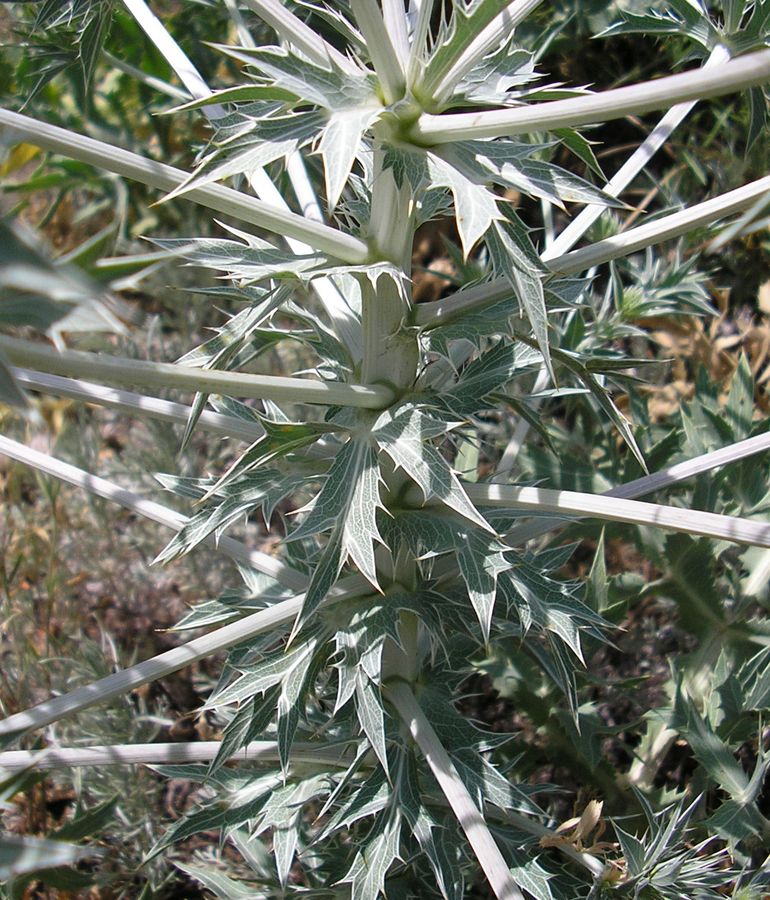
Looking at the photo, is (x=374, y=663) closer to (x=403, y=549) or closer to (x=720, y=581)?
(x=403, y=549)

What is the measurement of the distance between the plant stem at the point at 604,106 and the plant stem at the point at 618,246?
0.19 metres

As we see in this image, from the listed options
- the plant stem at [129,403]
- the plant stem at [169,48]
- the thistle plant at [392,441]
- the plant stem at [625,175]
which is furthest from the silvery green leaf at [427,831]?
the plant stem at [169,48]

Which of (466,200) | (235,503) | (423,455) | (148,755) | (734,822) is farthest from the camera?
(734,822)

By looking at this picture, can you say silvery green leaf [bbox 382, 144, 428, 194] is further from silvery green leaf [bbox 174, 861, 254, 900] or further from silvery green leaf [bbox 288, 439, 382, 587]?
silvery green leaf [bbox 174, 861, 254, 900]

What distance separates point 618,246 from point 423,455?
0.31 m

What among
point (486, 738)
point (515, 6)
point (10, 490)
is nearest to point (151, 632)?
point (10, 490)

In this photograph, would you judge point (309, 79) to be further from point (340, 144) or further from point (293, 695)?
point (293, 695)

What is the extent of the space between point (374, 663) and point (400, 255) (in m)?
0.47

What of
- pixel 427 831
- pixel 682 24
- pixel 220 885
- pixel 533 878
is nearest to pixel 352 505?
pixel 427 831

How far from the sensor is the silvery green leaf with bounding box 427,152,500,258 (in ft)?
2.53

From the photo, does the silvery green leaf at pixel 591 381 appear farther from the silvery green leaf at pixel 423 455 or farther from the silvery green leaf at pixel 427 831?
the silvery green leaf at pixel 427 831

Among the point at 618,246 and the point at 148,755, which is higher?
the point at 618,246

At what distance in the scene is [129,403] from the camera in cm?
100

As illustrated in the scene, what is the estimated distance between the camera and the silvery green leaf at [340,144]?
0.76 meters
